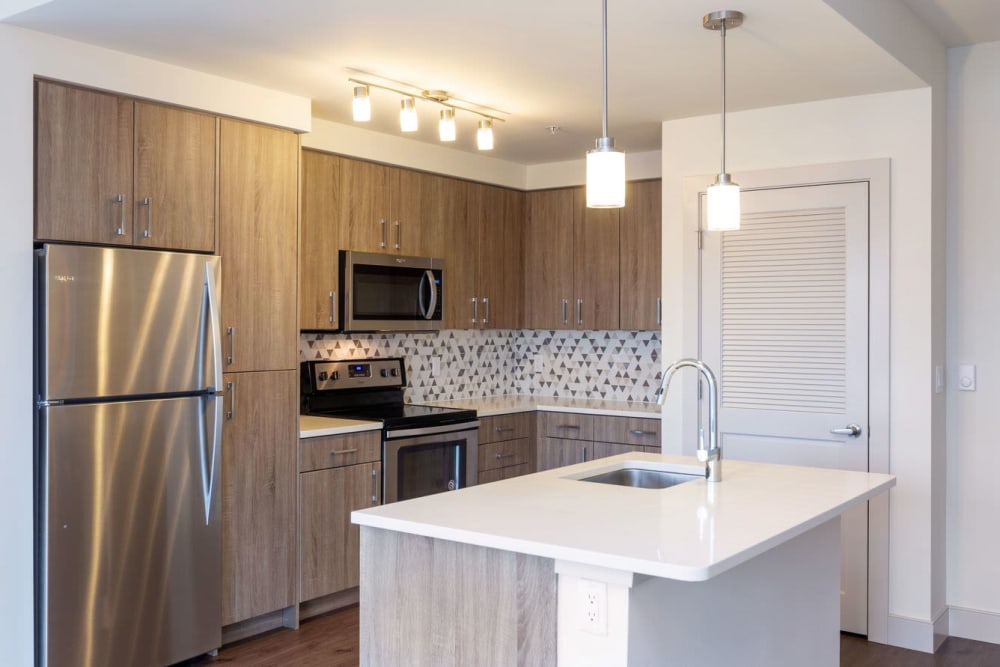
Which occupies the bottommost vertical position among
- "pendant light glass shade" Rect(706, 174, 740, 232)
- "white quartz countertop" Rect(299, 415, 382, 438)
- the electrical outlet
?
the electrical outlet

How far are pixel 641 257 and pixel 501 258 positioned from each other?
882 mm

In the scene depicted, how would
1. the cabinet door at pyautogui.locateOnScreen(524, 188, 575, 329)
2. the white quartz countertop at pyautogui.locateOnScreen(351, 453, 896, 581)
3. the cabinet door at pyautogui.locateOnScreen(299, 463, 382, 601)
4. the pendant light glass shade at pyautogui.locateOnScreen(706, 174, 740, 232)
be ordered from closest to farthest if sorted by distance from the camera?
the white quartz countertop at pyautogui.locateOnScreen(351, 453, 896, 581)
the pendant light glass shade at pyautogui.locateOnScreen(706, 174, 740, 232)
the cabinet door at pyautogui.locateOnScreen(299, 463, 382, 601)
the cabinet door at pyautogui.locateOnScreen(524, 188, 575, 329)

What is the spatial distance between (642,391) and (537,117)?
2043mm

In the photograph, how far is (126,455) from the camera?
326cm

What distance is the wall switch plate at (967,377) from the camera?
399 cm

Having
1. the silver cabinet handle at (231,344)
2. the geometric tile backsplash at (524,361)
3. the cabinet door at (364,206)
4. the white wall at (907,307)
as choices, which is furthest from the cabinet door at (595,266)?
the silver cabinet handle at (231,344)

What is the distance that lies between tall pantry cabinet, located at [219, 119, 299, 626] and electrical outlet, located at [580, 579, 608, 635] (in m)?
2.10

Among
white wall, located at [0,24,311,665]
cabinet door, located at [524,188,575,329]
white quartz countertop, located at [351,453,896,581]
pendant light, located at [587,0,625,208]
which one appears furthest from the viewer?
cabinet door, located at [524,188,575,329]

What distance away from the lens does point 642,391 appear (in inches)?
223

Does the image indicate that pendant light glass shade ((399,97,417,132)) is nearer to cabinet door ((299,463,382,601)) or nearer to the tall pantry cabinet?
the tall pantry cabinet

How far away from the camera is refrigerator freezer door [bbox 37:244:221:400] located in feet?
10.1

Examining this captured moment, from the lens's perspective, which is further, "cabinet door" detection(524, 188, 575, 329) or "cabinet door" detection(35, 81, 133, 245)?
"cabinet door" detection(524, 188, 575, 329)

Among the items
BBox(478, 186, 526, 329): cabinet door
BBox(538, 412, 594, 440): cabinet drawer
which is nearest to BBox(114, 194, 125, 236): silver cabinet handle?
BBox(478, 186, 526, 329): cabinet door

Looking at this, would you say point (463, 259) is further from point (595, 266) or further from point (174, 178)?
point (174, 178)
